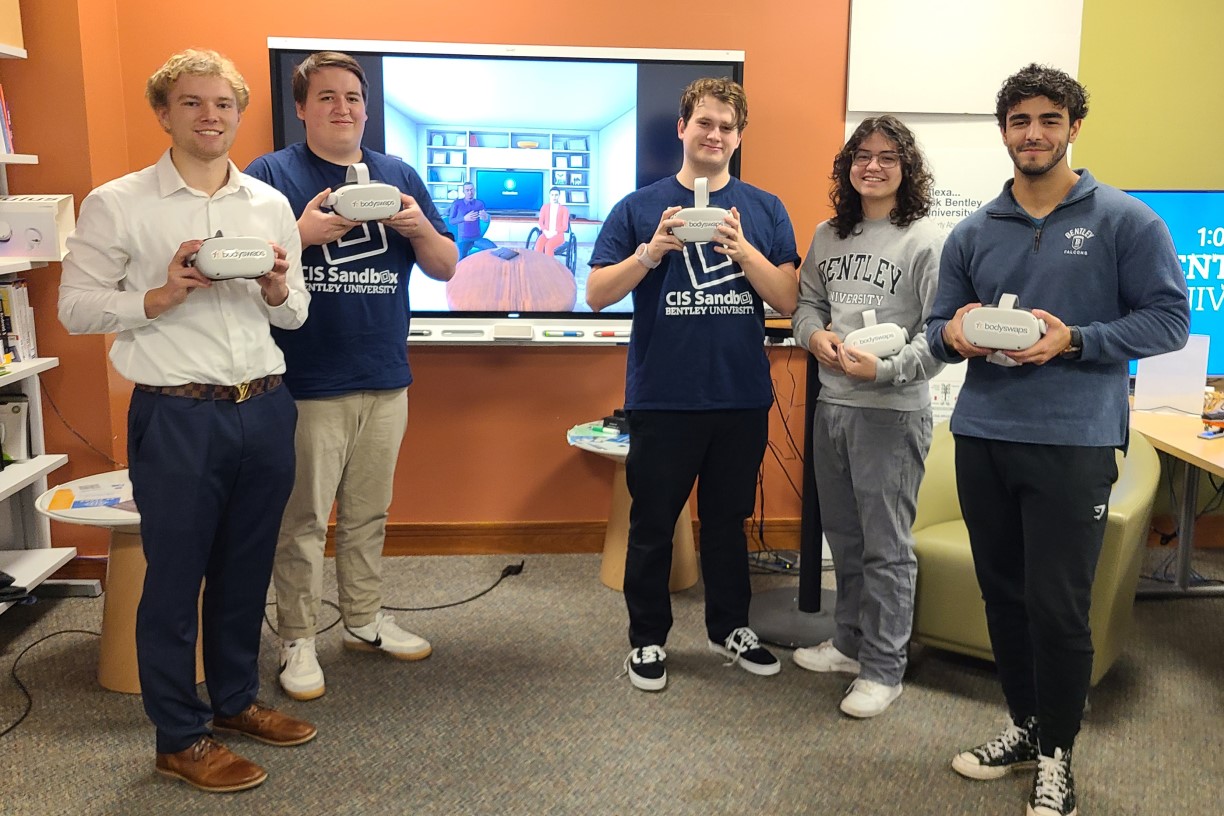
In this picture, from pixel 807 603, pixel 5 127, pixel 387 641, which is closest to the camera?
pixel 387 641

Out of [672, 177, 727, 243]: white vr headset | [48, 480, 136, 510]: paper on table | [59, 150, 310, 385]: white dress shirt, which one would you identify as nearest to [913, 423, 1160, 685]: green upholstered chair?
[672, 177, 727, 243]: white vr headset

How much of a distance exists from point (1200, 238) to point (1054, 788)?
7.86 feet

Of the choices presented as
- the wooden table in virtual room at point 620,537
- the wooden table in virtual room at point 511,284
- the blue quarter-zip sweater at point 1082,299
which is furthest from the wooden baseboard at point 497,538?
the blue quarter-zip sweater at point 1082,299

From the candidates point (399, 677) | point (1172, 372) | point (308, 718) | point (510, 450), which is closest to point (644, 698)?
point (399, 677)

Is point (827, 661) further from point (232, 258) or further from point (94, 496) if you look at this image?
point (94, 496)

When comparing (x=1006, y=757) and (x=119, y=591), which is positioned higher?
(x=119, y=591)

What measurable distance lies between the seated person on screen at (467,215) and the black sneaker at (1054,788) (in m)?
2.36

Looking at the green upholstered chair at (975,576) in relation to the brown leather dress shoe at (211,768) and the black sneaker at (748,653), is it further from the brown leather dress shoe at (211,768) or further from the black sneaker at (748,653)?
the brown leather dress shoe at (211,768)

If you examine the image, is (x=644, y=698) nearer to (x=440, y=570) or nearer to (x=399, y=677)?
(x=399, y=677)

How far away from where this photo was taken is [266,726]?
2260mm

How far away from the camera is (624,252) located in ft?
8.11

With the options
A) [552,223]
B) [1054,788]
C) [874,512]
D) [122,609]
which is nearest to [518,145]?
[552,223]

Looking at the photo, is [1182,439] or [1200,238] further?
[1200,238]

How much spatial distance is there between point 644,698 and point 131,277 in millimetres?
1591
